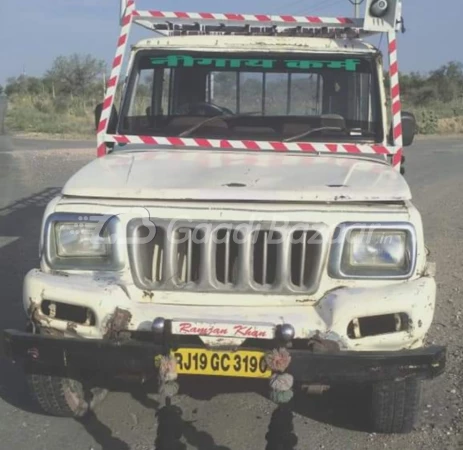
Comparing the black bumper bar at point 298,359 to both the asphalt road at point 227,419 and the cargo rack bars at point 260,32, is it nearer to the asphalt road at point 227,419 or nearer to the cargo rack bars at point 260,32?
the asphalt road at point 227,419

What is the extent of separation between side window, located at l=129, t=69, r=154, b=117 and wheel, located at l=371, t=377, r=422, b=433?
261 cm

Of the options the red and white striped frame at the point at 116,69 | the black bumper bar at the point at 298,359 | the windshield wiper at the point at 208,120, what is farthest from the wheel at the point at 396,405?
the red and white striped frame at the point at 116,69

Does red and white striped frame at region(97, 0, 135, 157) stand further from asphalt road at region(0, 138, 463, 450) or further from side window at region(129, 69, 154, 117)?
asphalt road at region(0, 138, 463, 450)

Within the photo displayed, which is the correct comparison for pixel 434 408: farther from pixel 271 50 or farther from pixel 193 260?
pixel 271 50

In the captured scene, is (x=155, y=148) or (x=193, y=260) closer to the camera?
(x=193, y=260)

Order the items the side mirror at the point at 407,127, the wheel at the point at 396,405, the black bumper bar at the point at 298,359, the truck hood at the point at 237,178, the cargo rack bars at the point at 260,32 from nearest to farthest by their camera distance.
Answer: the black bumper bar at the point at 298,359
the truck hood at the point at 237,178
the wheel at the point at 396,405
the cargo rack bars at the point at 260,32
the side mirror at the point at 407,127

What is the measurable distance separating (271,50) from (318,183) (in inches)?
64.5

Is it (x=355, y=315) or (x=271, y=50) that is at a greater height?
(x=271, y=50)

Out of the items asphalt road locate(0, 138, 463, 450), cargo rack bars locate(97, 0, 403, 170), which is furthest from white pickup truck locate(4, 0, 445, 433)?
cargo rack bars locate(97, 0, 403, 170)

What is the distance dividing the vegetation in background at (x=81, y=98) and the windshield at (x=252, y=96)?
27.9 m

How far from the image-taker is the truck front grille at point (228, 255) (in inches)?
146

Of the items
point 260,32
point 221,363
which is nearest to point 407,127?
point 260,32

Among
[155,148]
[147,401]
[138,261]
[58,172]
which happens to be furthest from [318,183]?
[58,172]

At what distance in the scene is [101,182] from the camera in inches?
159
